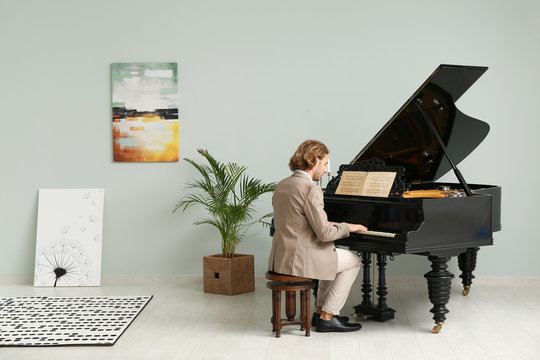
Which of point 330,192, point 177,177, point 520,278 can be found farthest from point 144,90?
point 520,278

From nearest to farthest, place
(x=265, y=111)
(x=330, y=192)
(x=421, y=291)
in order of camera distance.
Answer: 1. (x=330, y=192)
2. (x=421, y=291)
3. (x=265, y=111)

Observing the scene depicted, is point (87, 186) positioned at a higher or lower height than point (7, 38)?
lower

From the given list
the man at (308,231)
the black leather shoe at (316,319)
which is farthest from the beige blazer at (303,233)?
the black leather shoe at (316,319)

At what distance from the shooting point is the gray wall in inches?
250

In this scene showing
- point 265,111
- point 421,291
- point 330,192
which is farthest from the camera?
point 265,111

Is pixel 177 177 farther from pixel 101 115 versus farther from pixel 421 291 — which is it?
pixel 421 291

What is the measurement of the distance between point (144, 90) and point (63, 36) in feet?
3.28

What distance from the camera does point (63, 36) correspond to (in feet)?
21.9

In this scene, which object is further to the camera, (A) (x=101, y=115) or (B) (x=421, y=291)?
(A) (x=101, y=115)

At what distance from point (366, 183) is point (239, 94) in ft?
7.20

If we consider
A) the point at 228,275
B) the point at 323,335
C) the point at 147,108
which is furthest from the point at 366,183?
the point at 147,108

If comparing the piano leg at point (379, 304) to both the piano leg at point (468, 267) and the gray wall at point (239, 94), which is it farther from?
the gray wall at point (239, 94)

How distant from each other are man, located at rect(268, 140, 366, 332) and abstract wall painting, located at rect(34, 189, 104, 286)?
275 centimetres

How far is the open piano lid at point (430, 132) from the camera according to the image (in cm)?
471
